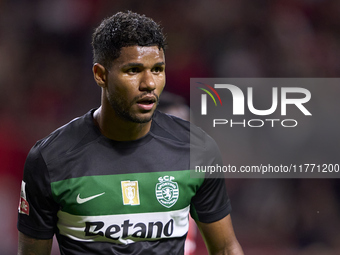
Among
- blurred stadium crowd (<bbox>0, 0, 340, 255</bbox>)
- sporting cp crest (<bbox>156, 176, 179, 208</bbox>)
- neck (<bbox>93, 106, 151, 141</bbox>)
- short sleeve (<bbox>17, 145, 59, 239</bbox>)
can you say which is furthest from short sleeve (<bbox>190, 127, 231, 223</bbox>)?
blurred stadium crowd (<bbox>0, 0, 340, 255</bbox>)

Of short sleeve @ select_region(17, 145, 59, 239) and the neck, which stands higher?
the neck

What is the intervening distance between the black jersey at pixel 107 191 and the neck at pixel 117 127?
22 millimetres

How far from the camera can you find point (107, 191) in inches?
81.7

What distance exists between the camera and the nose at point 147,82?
6.31 ft

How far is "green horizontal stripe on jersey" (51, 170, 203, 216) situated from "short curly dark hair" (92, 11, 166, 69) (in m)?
0.47

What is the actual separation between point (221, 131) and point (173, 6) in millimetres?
1146

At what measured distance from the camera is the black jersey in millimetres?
2059

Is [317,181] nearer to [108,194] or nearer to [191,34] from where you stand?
[191,34]

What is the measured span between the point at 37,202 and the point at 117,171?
35 centimetres

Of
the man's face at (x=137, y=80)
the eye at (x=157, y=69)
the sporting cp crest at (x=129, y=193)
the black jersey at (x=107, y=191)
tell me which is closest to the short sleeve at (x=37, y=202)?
the black jersey at (x=107, y=191)

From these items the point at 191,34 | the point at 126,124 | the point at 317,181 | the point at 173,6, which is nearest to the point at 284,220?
the point at 317,181

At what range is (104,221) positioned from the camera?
2.06 metres

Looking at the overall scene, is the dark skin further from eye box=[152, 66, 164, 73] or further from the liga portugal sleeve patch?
the liga portugal sleeve patch

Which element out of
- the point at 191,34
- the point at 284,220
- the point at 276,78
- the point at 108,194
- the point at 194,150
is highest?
the point at 191,34
